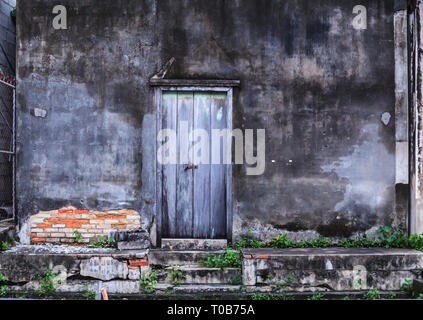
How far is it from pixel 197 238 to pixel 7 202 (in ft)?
10.6

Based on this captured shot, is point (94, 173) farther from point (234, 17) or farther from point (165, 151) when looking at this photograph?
point (234, 17)

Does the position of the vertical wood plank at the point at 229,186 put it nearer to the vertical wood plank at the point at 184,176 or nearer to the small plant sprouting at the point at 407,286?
the vertical wood plank at the point at 184,176

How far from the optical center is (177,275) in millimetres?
4812

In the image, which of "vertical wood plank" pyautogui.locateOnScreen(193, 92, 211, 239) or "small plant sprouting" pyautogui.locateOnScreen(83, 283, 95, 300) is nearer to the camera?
"small plant sprouting" pyautogui.locateOnScreen(83, 283, 95, 300)

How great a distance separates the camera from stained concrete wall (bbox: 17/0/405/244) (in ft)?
17.6

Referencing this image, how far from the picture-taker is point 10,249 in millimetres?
4992

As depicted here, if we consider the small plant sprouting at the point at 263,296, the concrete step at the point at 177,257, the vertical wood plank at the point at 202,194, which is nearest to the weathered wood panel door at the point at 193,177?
the vertical wood plank at the point at 202,194

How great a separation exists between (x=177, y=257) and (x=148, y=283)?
54 centimetres

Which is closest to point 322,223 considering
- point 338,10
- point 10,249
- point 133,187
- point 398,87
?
point 398,87

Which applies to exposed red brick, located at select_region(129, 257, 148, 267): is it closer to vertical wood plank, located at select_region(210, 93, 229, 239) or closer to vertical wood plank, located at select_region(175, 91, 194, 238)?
vertical wood plank, located at select_region(175, 91, 194, 238)

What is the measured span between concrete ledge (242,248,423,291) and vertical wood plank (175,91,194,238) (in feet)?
3.53

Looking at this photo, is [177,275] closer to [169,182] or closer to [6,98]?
[169,182]

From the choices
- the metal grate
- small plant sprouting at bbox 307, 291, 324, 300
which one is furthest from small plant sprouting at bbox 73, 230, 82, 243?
small plant sprouting at bbox 307, 291, 324, 300

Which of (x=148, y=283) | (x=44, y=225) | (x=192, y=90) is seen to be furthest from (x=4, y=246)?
(x=192, y=90)
